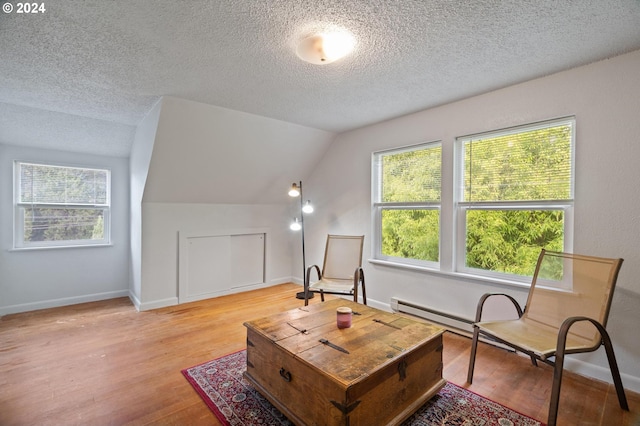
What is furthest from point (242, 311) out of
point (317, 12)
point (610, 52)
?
point (610, 52)

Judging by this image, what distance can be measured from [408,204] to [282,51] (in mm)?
2066

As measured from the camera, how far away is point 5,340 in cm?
269

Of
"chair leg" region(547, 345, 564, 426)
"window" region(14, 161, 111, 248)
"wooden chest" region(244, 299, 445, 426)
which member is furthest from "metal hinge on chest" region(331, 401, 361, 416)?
"window" region(14, 161, 111, 248)

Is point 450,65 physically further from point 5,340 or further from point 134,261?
point 5,340

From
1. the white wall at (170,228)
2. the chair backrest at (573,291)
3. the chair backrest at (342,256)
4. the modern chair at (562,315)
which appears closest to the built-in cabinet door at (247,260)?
the white wall at (170,228)

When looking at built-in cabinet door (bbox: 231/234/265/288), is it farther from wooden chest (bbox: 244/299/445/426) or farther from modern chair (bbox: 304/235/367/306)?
wooden chest (bbox: 244/299/445/426)

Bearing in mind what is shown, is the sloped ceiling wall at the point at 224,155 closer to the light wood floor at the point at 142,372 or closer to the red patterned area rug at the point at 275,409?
the light wood floor at the point at 142,372

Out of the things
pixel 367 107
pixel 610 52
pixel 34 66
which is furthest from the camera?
pixel 367 107

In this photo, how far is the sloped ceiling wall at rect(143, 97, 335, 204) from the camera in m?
3.02

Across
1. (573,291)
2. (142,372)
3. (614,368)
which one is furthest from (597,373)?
(142,372)

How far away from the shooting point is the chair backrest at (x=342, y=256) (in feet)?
11.5

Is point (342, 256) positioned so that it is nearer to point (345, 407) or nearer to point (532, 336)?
point (532, 336)

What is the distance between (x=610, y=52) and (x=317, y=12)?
1981mm

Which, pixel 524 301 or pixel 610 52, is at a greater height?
pixel 610 52
